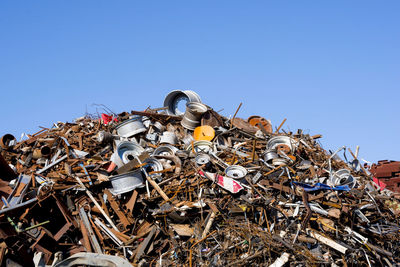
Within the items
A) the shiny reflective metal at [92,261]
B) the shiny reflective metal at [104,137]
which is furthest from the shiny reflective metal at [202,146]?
the shiny reflective metal at [92,261]

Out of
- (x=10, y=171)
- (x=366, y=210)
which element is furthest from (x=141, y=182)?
(x=366, y=210)

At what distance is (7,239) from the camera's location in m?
8.57

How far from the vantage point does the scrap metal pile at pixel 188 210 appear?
891 cm

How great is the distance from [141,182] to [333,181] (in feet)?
17.8

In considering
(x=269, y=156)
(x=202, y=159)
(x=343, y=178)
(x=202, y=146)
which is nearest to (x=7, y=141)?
(x=202, y=146)

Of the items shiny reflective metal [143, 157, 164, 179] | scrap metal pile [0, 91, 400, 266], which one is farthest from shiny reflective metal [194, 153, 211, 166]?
shiny reflective metal [143, 157, 164, 179]

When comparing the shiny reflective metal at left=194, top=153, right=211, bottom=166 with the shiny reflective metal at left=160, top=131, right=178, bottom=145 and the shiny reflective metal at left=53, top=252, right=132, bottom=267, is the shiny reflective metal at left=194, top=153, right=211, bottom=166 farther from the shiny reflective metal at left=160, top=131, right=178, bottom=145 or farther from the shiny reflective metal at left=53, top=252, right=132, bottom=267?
the shiny reflective metal at left=53, top=252, right=132, bottom=267

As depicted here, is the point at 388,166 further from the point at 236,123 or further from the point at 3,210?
the point at 3,210

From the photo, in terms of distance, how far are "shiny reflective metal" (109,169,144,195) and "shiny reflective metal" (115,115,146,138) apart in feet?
10.2

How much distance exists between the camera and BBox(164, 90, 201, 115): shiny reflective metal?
14.7 meters

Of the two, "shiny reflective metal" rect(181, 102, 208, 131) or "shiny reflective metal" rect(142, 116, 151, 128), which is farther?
"shiny reflective metal" rect(142, 116, 151, 128)

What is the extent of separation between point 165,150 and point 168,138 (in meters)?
0.81

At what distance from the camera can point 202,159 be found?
1089 centimetres

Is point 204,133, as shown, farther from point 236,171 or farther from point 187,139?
point 236,171
